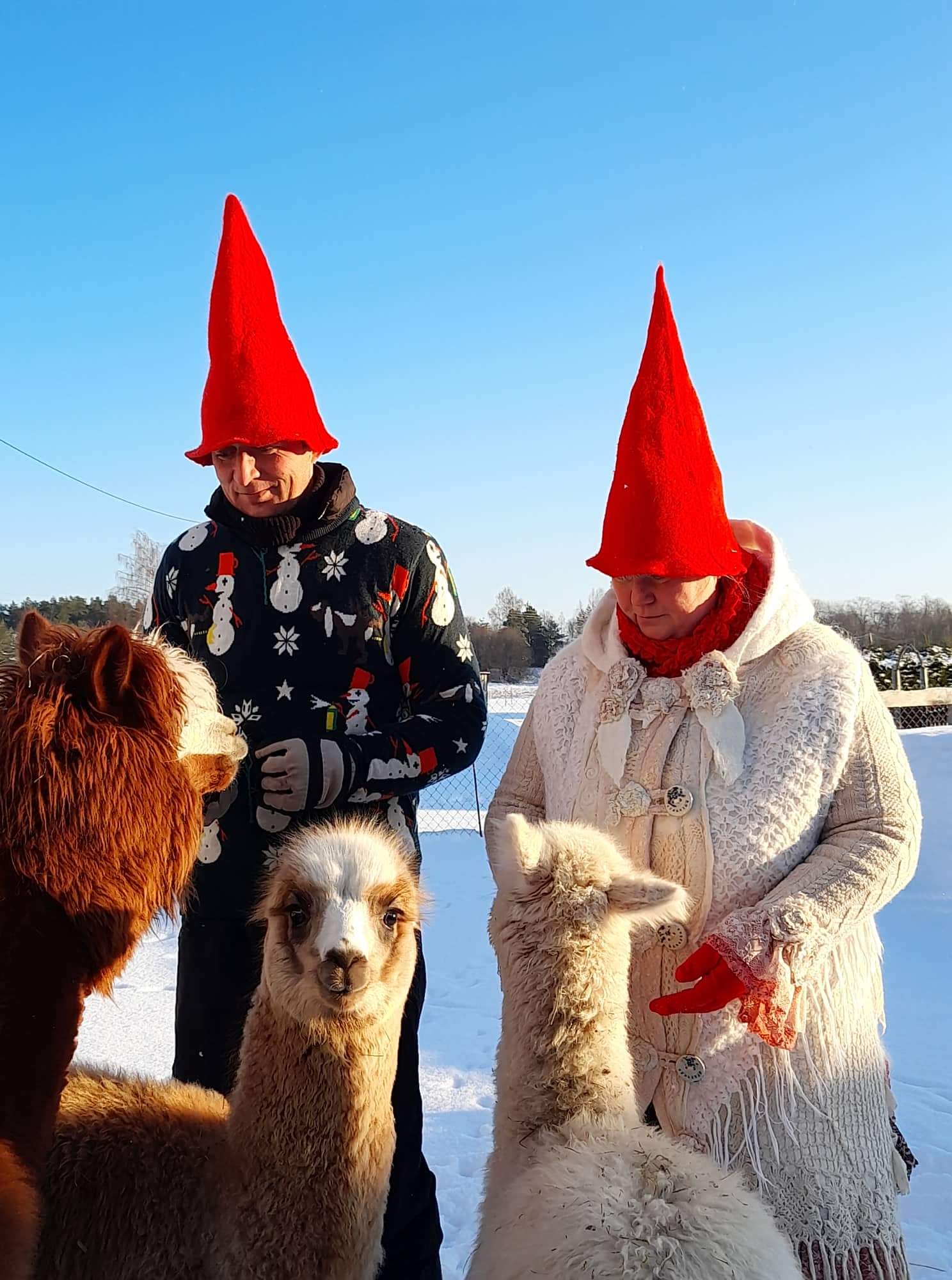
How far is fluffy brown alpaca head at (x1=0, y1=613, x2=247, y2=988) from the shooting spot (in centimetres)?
150

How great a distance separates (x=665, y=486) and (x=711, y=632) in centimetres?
34

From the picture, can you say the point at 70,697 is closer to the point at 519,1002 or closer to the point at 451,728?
the point at 451,728

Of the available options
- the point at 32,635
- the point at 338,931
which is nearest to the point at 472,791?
the point at 338,931

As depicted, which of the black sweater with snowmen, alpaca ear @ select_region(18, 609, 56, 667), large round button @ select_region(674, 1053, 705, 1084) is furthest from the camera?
the black sweater with snowmen

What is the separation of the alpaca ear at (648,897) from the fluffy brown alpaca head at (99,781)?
2.71 feet

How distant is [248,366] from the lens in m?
2.31

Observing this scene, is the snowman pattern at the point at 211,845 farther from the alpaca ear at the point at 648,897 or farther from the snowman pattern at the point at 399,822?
the alpaca ear at the point at 648,897

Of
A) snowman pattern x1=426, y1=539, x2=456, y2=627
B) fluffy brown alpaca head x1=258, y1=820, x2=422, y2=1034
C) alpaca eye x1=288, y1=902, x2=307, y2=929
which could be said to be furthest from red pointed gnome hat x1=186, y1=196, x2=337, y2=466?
alpaca eye x1=288, y1=902, x2=307, y2=929

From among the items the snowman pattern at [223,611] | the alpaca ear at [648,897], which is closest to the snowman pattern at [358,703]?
the snowman pattern at [223,611]

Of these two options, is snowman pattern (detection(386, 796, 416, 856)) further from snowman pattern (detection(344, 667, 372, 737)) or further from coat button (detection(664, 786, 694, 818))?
coat button (detection(664, 786, 694, 818))

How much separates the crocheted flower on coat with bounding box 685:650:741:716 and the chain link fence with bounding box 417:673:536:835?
24.1ft

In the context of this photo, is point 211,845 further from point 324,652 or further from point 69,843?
point 69,843

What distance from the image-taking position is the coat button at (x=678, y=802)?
2.03 m

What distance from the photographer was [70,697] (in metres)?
1.56
